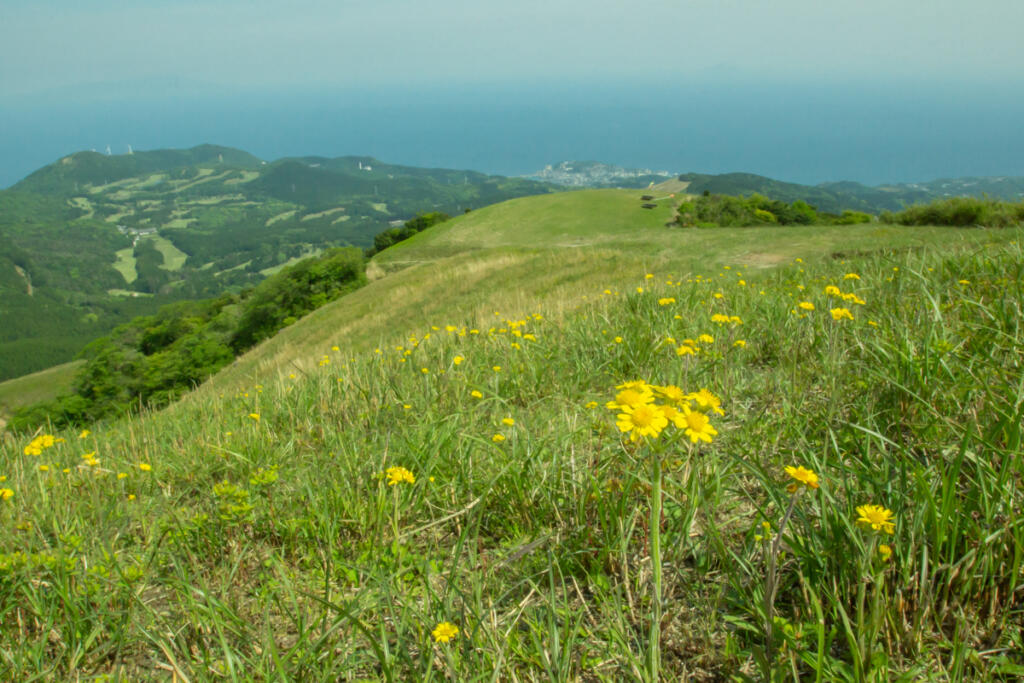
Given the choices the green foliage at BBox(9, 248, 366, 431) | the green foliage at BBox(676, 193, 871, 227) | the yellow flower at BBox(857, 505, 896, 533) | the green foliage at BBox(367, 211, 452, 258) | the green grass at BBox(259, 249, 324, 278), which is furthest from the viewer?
the green grass at BBox(259, 249, 324, 278)

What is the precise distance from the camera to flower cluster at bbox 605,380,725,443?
110 centimetres

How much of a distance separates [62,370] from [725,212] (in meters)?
87.2

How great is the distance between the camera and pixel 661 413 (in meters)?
1.15

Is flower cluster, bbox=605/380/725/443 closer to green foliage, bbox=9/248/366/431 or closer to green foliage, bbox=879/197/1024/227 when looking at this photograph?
green foliage, bbox=879/197/1024/227

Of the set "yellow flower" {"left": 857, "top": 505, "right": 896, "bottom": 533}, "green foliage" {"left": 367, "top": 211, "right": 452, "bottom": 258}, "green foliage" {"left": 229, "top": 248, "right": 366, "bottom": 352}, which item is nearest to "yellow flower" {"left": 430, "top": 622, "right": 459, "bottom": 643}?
"yellow flower" {"left": 857, "top": 505, "right": 896, "bottom": 533}

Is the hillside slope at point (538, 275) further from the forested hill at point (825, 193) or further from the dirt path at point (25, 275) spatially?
the dirt path at point (25, 275)

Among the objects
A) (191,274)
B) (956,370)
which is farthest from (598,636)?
(191,274)

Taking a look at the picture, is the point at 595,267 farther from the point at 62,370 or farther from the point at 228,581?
the point at 62,370

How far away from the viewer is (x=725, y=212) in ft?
123

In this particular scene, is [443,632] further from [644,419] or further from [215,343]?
[215,343]

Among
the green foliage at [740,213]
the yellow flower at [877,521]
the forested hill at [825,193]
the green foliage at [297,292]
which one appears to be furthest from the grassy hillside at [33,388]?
the forested hill at [825,193]

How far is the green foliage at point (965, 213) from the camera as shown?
14.6m

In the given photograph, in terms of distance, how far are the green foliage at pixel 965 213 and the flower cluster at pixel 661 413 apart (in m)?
17.2

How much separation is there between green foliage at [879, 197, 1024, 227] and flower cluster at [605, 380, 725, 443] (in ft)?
56.5
